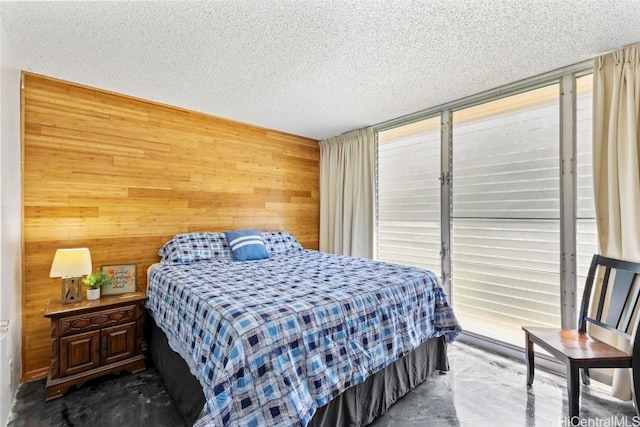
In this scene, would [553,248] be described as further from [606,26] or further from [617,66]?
[606,26]

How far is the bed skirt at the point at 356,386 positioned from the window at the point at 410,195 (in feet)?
4.13

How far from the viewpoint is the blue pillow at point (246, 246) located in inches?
121

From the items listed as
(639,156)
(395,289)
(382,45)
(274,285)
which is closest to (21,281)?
(274,285)

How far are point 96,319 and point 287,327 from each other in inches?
67.8

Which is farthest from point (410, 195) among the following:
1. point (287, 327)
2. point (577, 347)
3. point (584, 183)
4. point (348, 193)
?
point (287, 327)

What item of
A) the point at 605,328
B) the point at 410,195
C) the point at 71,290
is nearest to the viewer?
the point at 605,328

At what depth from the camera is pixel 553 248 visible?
246cm

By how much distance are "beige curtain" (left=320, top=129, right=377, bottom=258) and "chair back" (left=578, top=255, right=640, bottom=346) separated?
215 centimetres

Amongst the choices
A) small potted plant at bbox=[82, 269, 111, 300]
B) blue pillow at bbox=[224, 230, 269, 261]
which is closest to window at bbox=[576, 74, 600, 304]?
blue pillow at bbox=[224, 230, 269, 261]

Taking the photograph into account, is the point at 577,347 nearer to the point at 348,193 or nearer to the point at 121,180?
the point at 348,193

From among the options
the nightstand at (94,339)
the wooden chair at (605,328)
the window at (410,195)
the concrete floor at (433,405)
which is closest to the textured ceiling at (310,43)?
the window at (410,195)

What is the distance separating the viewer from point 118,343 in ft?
7.48

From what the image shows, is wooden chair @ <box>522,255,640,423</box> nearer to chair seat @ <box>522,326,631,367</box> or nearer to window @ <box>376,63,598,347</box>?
chair seat @ <box>522,326,631,367</box>

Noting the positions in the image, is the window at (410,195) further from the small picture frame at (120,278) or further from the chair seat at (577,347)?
the small picture frame at (120,278)
